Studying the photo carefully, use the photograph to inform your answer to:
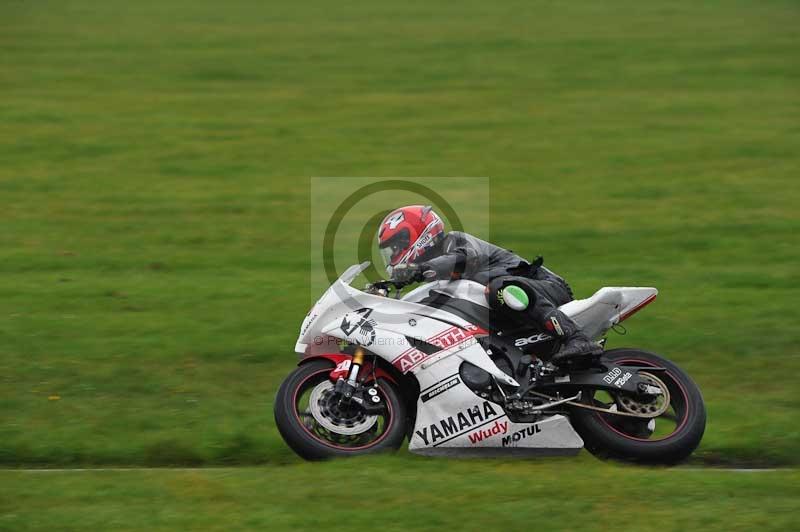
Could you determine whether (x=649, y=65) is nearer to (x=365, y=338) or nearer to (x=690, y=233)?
(x=690, y=233)

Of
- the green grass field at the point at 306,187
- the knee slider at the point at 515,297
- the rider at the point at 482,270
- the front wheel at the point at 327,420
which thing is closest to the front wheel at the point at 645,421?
the green grass field at the point at 306,187

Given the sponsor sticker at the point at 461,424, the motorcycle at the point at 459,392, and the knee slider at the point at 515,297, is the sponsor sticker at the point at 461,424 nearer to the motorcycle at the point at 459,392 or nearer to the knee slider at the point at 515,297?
the motorcycle at the point at 459,392

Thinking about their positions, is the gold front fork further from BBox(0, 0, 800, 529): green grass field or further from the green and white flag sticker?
the green and white flag sticker

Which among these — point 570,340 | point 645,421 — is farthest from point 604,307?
point 645,421

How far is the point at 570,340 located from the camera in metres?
7.93

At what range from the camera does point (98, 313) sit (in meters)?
12.2

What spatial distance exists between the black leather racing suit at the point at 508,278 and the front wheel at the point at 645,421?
16.8 inches

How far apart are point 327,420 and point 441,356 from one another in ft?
3.17

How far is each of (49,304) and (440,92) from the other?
40.0 feet

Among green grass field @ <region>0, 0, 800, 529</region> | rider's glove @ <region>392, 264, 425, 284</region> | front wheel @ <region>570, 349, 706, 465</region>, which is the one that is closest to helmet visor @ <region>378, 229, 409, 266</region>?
rider's glove @ <region>392, 264, 425, 284</region>

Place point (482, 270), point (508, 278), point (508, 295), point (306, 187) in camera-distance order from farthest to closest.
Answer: point (306, 187)
point (482, 270)
point (508, 278)
point (508, 295)

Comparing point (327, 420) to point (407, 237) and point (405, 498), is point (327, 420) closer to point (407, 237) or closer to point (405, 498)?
point (405, 498)

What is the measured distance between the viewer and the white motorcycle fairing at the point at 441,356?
789 centimetres

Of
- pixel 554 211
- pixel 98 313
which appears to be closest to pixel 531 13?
pixel 554 211
